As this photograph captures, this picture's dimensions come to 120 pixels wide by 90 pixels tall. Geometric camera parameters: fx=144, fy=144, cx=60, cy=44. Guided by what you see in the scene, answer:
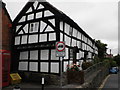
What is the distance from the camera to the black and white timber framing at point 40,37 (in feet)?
38.5

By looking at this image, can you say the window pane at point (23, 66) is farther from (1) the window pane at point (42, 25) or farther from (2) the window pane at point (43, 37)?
(1) the window pane at point (42, 25)

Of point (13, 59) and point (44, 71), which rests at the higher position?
point (13, 59)

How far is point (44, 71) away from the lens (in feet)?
39.5

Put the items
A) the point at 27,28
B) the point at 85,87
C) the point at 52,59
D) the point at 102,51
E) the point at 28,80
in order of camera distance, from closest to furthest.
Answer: the point at 85,87 → the point at 52,59 → the point at 28,80 → the point at 27,28 → the point at 102,51

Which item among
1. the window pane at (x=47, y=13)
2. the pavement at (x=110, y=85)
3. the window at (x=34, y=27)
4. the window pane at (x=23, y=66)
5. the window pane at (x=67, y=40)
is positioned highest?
the window pane at (x=47, y=13)

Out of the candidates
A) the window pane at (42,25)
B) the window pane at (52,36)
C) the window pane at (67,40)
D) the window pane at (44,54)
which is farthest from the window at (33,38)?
the window pane at (67,40)

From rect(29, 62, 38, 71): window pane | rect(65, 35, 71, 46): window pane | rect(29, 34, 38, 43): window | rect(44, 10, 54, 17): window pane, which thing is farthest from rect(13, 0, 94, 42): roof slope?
rect(29, 62, 38, 71): window pane

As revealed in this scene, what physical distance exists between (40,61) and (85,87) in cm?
449

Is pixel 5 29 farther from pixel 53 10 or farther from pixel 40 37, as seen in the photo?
pixel 53 10

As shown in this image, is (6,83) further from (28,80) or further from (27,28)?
(27,28)

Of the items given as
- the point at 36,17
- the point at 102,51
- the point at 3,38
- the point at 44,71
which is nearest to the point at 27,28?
the point at 36,17

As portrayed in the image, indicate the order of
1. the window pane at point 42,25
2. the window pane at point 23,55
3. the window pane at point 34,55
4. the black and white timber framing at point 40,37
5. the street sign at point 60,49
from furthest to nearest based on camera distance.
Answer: the window pane at point 23,55 → the window pane at point 34,55 → the window pane at point 42,25 → the black and white timber framing at point 40,37 → the street sign at point 60,49

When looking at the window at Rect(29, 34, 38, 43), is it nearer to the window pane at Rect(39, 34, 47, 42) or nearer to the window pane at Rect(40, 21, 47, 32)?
the window pane at Rect(39, 34, 47, 42)

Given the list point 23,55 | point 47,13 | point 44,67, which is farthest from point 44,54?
point 47,13
